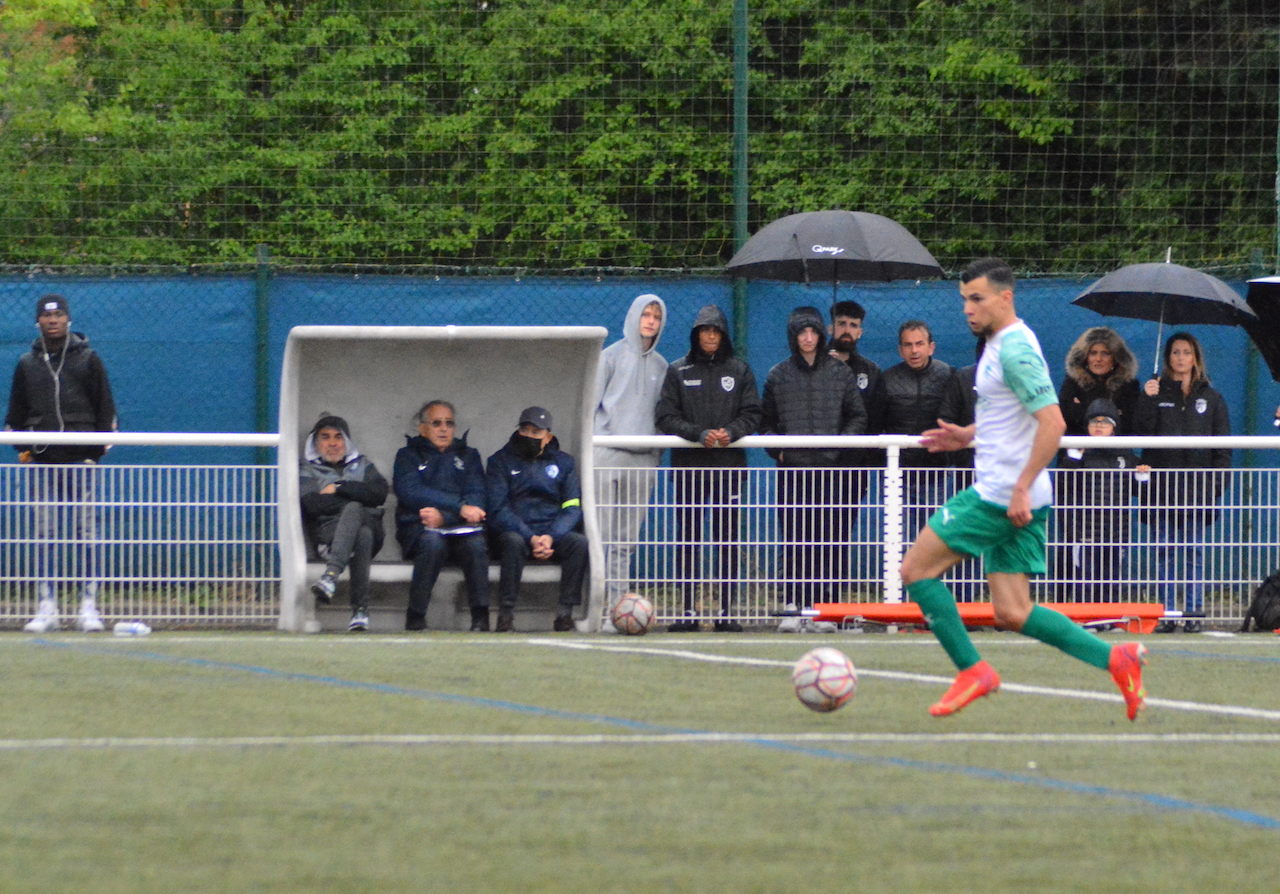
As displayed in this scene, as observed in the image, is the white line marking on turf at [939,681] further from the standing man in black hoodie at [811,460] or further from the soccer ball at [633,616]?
the standing man in black hoodie at [811,460]

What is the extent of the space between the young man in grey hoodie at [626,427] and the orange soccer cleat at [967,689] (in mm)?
4176

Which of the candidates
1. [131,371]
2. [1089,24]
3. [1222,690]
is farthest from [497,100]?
[1222,690]

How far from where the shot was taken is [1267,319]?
11297 mm

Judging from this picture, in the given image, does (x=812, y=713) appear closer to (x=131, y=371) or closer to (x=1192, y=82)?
(x=131, y=371)

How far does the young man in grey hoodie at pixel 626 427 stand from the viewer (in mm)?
Answer: 10930

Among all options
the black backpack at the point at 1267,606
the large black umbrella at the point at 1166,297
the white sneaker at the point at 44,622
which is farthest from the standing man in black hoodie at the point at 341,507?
the black backpack at the point at 1267,606

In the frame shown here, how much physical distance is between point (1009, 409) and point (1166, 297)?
221 inches

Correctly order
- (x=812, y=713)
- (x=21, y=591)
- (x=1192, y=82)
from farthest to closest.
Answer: (x=1192, y=82) → (x=21, y=591) → (x=812, y=713)

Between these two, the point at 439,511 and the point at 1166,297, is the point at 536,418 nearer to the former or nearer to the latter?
the point at 439,511

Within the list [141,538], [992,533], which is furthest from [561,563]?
[992,533]

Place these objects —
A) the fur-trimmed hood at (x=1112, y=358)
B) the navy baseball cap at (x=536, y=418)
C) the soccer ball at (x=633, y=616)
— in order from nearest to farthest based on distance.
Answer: the soccer ball at (x=633, y=616), the navy baseball cap at (x=536, y=418), the fur-trimmed hood at (x=1112, y=358)

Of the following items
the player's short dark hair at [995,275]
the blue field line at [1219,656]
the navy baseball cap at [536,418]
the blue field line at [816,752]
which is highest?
the player's short dark hair at [995,275]

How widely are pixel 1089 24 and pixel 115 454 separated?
11618 millimetres

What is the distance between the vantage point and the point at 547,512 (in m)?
10.8
